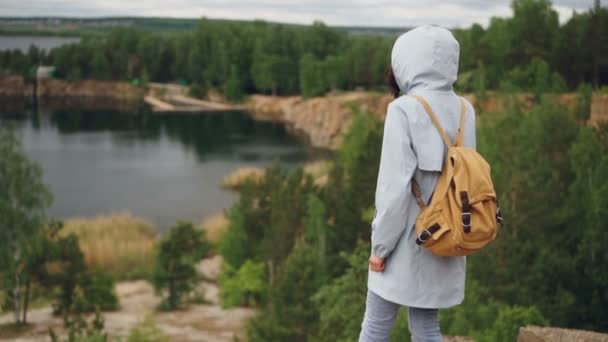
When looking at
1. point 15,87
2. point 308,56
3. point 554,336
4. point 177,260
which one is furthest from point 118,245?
point 15,87

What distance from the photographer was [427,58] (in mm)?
3371

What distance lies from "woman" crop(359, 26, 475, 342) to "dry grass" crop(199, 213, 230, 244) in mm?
22253

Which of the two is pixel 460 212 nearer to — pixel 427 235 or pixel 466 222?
pixel 466 222

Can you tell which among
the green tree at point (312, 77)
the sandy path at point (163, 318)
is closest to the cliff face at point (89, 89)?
the green tree at point (312, 77)

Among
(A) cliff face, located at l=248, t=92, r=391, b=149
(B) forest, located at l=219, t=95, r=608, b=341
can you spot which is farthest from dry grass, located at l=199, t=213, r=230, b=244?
(A) cliff face, located at l=248, t=92, r=391, b=149

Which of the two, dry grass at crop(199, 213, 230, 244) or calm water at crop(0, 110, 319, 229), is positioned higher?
dry grass at crop(199, 213, 230, 244)

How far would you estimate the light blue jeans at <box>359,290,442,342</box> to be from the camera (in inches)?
135

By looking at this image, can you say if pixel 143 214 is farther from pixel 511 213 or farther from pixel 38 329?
pixel 511 213

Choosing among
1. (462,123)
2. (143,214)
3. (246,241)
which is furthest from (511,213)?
(143,214)

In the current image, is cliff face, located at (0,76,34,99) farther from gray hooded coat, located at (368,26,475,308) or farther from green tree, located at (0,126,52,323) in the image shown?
gray hooded coat, located at (368,26,475,308)

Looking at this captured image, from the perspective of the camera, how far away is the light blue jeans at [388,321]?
11.3 feet

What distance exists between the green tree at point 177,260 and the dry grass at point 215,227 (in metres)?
3.85

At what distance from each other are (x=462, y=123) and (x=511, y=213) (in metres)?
13.3

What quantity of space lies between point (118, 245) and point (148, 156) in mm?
20545
